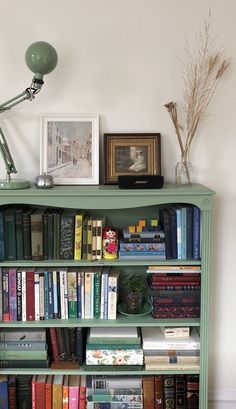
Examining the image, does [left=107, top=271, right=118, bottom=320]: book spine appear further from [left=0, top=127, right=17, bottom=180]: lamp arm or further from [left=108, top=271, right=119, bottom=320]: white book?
[left=0, top=127, right=17, bottom=180]: lamp arm

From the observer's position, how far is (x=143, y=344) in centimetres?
184

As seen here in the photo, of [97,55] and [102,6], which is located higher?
[102,6]

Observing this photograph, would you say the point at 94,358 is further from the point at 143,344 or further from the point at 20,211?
the point at 20,211

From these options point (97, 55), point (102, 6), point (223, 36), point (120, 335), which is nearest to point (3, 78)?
point (97, 55)

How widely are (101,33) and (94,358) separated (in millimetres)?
1521

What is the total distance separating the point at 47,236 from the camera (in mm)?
1821

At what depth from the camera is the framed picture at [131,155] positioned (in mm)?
1932

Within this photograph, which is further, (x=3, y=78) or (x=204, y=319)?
(x=3, y=78)

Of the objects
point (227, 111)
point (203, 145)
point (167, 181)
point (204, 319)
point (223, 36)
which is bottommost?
point (204, 319)

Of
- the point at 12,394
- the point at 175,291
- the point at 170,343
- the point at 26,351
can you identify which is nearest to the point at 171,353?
the point at 170,343

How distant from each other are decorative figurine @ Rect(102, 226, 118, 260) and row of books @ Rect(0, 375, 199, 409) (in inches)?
22.7

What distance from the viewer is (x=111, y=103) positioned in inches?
77.4

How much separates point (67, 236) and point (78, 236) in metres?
0.05

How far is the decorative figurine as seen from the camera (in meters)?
1.84
